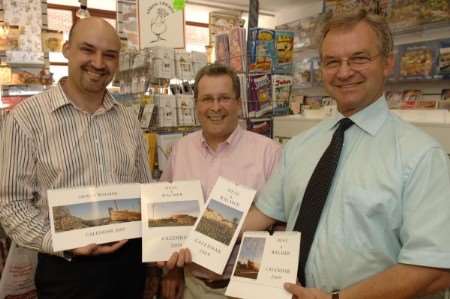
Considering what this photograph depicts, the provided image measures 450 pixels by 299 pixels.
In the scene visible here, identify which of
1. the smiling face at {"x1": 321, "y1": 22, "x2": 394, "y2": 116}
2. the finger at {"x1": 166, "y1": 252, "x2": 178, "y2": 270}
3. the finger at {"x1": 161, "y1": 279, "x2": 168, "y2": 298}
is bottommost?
the finger at {"x1": 161, "y1": 279, "x2": 168, "y2": 298}

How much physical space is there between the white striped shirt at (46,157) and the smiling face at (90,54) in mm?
110

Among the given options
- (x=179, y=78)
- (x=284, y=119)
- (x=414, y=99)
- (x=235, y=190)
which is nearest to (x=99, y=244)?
(x=235, y=190)

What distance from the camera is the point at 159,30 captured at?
2857 millimetres

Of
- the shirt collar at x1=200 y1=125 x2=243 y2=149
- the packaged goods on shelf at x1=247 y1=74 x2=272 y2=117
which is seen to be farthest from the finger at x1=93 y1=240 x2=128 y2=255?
the packaged goods on shelf at x1=247 y1=74 x2=272 y2=117

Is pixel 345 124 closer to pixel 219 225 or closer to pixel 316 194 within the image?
pixel 316 194

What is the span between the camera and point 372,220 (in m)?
1.21

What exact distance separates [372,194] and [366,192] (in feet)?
0.07

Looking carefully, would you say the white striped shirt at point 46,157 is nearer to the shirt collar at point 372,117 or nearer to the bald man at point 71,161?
the bald man at point 71,161

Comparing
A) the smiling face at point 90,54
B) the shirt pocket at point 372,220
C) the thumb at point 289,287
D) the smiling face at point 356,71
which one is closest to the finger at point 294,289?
the thumb at point 289,287

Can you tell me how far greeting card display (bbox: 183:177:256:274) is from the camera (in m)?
1.53

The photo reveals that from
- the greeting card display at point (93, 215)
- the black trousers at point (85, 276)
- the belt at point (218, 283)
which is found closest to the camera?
the greeting card display at point (93, 215)

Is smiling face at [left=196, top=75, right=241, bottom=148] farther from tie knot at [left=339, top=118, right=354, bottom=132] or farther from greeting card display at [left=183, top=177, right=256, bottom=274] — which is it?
tie knot at [left=339, top=118, right=354, bottom=132]

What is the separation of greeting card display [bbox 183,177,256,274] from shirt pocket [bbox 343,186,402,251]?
1.48 ft

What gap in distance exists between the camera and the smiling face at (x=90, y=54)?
5.54 feet
